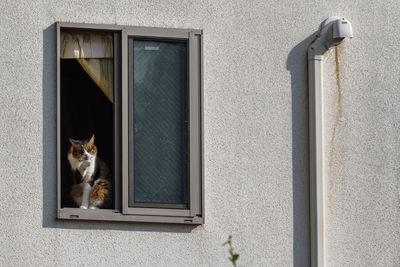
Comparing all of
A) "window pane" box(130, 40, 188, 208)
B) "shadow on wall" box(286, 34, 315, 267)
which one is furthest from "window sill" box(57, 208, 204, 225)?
"shadow on wall" box(286, 34, 315, 267)

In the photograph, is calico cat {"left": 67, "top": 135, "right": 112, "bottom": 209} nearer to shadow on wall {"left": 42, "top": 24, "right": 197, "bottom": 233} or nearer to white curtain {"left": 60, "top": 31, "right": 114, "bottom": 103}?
shadow on wall {"left": 42, "top": 24, "right": 197, "bottom": 233}

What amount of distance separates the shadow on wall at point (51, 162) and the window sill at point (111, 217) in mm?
62

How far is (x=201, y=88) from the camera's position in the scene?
1061 centimetres

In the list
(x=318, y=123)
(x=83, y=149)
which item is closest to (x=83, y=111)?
(x=83, y=149)

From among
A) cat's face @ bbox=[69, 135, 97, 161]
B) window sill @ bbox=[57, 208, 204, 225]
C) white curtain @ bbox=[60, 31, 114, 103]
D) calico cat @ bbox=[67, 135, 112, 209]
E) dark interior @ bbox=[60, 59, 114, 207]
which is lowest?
window sill @ bbox=[57, 208, 204, 225]

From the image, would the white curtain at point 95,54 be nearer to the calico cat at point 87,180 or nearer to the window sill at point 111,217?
the calico cat at point 87,180

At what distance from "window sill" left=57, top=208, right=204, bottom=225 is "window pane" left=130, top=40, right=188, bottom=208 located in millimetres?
164

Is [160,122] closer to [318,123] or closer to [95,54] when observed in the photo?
[95,54]

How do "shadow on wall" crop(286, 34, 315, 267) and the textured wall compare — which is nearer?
the textured wall

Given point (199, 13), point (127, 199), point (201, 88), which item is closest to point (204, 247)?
point (127, 199)

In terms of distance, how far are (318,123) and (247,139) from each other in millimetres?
718

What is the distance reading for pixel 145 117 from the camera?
10.5 m

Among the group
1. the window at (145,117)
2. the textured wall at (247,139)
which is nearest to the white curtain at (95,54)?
the window at (145,117)

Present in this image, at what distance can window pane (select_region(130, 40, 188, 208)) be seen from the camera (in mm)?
10500
